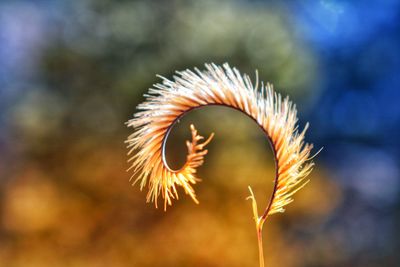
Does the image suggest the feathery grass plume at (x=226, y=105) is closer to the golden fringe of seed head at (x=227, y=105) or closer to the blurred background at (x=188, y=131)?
the golden fringe of seed head at (x=227, y=105)

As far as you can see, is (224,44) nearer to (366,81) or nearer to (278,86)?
(278,86)

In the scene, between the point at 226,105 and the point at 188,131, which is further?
the point at 188,131

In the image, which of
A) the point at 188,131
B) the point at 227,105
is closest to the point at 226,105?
the point at 227,105

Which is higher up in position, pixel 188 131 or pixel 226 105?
pixel 188 131

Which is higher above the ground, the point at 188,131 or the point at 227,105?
the point at 188,131

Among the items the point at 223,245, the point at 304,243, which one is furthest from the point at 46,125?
the point at 304,243

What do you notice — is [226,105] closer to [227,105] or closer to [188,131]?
[227,105]

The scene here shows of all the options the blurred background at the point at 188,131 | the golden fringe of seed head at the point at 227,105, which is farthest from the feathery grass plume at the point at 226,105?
the blurred background at the point at 188,131

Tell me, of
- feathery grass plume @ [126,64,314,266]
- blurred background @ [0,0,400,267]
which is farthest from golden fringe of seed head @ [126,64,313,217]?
blurred background @ [0,0,400,267]
